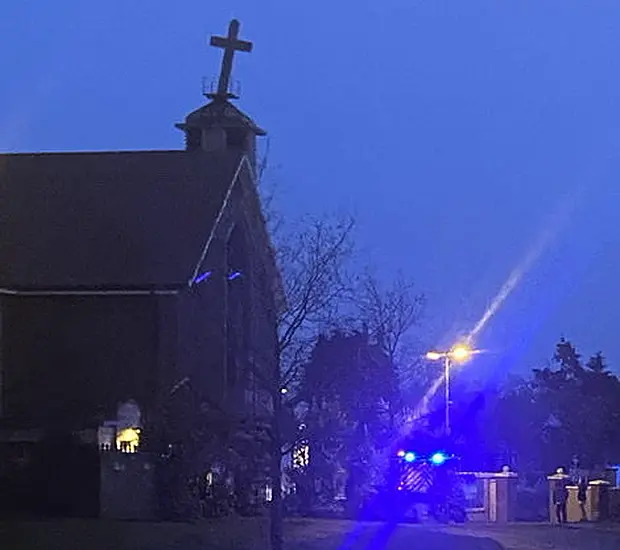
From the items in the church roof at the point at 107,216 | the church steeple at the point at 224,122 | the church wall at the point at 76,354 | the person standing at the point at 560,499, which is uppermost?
the church steeple at the point at 224,122

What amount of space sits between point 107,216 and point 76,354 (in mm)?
4140

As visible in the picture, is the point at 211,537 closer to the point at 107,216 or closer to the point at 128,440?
the point at 128,440

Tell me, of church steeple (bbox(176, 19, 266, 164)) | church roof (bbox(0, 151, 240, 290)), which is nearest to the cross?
church steeple (bbox(176, 19, 266, 164))

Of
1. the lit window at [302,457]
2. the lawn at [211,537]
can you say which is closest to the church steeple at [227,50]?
the lit window at [302,457]

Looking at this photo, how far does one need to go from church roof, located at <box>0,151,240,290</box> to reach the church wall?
2.15 ft

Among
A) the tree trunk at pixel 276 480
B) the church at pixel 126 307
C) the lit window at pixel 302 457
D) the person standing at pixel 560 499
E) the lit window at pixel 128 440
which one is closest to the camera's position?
the tree trunk at pixel 276 480

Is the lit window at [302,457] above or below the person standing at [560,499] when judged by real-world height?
above

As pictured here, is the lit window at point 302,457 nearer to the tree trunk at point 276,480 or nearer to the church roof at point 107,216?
the church roof at point 107,216

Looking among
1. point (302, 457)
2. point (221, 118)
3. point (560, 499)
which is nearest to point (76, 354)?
point (302, 457)

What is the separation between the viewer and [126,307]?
109ft

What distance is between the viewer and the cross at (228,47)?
5416cm

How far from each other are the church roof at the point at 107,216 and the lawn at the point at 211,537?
7.18m

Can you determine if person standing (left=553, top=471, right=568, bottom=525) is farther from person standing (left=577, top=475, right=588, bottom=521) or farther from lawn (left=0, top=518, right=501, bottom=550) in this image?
lawn (left=0, top=518, right=501, bottom=550)

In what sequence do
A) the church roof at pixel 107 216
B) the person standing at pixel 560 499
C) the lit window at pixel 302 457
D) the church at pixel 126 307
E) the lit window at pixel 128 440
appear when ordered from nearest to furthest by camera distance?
the lit window at pixel 128 440, the church at pixel 126 307, the church roof at pixel 107 216, the lit window at pixel 302 457, the person standing at pixel 560 499
